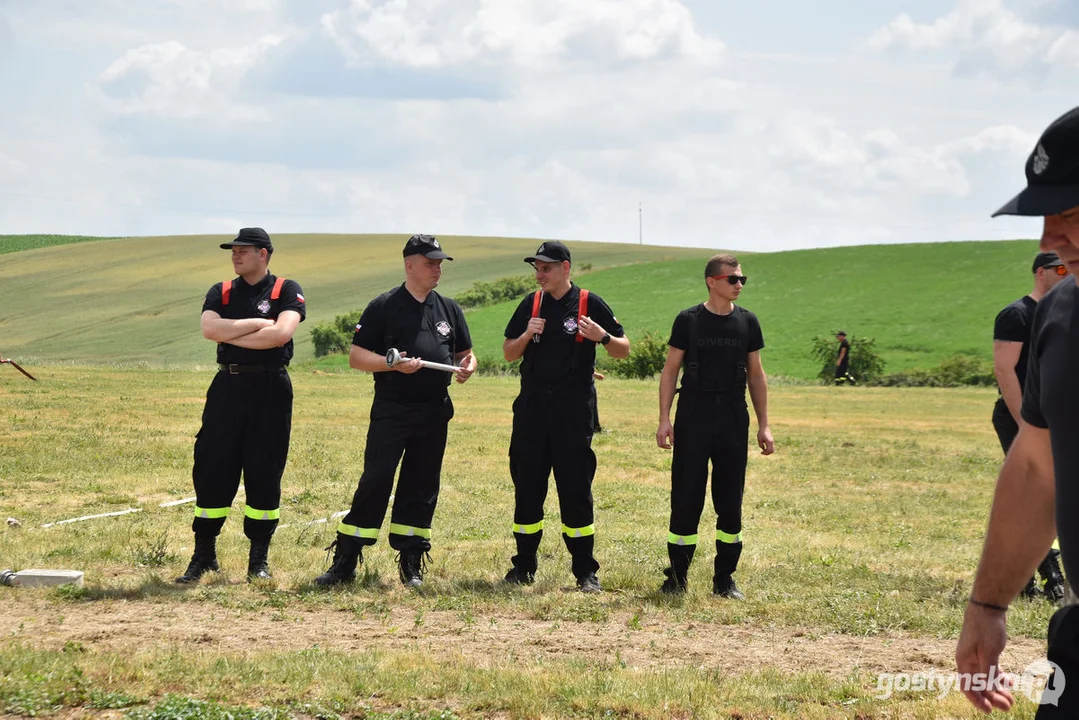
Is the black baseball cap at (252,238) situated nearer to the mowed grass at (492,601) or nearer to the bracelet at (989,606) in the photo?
the mowed grass at (492,601)

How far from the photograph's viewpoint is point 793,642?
7.39 m

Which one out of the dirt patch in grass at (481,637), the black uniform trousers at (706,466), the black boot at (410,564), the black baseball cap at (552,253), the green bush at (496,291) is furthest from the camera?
the green bush at (496,291)

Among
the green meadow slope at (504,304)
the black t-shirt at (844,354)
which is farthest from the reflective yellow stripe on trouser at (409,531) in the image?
the green meadow slope at (504,304)

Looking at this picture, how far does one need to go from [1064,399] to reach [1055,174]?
1.79 ft

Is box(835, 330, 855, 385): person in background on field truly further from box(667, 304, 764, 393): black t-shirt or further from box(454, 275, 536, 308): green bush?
box(667, 304, 764, 393): black t-shirt

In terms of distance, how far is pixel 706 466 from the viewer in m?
8.83

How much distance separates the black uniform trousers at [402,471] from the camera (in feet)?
29.2

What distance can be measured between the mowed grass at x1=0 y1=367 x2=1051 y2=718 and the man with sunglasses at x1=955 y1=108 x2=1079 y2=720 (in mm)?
2521

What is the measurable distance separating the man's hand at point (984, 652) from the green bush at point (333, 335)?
185 ft

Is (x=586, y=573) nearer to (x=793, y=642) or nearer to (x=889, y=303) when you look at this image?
(x=793, y=642)

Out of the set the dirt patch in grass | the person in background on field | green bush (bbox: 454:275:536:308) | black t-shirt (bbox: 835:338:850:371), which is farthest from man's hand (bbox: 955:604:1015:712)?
green bush (bbox: 454:275:536:308)

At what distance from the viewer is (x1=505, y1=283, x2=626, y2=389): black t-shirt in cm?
909

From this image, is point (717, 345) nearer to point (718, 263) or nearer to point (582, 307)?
point (718, 263)

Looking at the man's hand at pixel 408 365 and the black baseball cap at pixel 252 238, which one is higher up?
the black baseball cap at pixel 252 238
